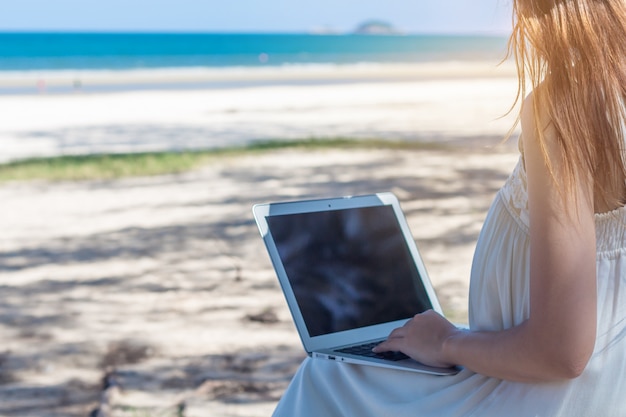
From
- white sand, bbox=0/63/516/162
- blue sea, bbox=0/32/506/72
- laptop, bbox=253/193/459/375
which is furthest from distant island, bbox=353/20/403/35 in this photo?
laptop, bbox=253/193/459/375

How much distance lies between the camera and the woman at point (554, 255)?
46.7 inches

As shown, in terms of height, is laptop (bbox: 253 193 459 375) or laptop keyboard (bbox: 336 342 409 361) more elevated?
laptop (bbox: 253 193 459 375)

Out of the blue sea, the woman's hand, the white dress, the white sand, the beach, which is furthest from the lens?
the blue sea

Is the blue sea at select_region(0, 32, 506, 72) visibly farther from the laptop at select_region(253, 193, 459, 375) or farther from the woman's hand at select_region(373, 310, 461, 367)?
the woman's hand at select_region(373, 310, 461, 367)

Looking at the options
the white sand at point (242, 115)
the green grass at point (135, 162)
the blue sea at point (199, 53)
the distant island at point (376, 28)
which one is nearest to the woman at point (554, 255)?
the white sand at point (242, 115)

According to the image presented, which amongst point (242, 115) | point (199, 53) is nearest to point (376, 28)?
point (199, 53)

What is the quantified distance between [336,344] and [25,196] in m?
7.55

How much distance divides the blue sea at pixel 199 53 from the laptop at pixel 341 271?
42561 millimetres

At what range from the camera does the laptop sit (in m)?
1.74

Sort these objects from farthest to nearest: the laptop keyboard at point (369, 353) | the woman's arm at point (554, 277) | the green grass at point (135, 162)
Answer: the green grass at point (135, 162) < the laptop keyboard at point (369, 353) < the woman's arm at point (554, 277)

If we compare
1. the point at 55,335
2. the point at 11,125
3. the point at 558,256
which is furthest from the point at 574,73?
the point at 11,125

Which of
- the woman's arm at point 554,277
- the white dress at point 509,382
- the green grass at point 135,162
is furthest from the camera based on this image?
the green grass at point 135,162

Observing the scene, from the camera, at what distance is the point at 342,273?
1755 millimetres

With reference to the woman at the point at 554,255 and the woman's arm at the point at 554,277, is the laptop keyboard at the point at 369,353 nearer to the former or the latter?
the woman at the point at 554,255
